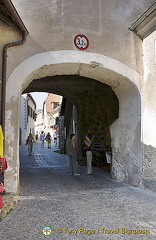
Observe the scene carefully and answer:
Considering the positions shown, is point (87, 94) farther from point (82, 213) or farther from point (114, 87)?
point (82, 213)

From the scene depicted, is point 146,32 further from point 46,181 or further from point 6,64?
point 46,181

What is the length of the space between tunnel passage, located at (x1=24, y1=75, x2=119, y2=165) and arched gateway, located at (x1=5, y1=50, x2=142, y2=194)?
1.22 metres

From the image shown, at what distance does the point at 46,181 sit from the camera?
790 cm

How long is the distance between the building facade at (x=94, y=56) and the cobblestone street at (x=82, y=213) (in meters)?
0.82

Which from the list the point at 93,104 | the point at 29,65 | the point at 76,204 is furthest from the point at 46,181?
the point at 93,104

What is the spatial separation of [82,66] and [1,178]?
12.1 ft

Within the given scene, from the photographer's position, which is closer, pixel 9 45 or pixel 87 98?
pixel 9 45

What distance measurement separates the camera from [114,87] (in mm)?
8203

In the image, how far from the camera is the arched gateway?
6.12m

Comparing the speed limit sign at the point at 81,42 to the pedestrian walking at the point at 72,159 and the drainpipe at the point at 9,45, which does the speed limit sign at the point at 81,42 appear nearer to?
the drainpipe at the point at 9,45

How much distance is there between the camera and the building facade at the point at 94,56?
6.23 metres

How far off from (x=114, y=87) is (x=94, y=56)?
157cm

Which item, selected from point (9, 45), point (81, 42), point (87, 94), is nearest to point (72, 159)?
point (87, 94)

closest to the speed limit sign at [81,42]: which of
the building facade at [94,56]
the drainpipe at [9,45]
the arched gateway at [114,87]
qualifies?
the building facade at [94,56]
